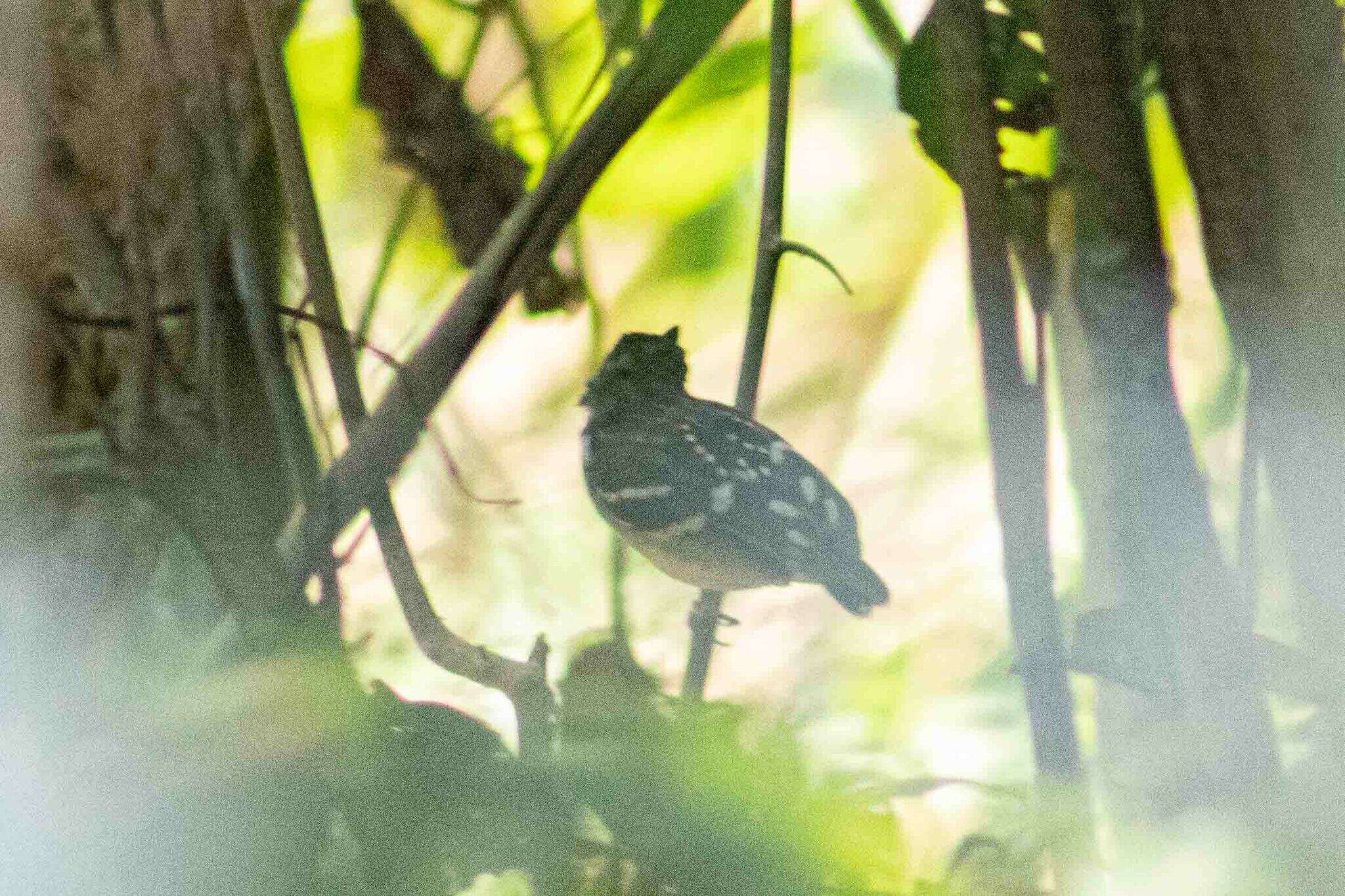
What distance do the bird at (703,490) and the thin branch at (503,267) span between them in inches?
11.8

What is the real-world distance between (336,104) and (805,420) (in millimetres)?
619

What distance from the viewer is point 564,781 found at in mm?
650

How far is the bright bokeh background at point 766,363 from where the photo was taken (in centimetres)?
120

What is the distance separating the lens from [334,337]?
0.93m

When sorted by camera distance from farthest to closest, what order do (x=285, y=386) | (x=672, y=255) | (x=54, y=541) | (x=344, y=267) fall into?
1. (x=672, y=255)
2. (x=344, y=267)
3. (x=285, y=386)
4. (x=54, y=541)

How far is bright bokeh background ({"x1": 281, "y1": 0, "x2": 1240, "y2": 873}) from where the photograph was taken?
3.94 ft

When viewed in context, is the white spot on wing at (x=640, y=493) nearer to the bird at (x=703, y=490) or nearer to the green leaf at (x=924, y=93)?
the bird at (x=703, y=490)

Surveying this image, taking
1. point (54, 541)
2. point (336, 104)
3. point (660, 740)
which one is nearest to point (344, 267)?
point (336, 104)

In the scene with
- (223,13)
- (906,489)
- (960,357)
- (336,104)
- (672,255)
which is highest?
(223,13)

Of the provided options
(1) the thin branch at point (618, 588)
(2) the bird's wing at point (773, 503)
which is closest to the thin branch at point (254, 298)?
(1) the thin branch at point (618, 588)

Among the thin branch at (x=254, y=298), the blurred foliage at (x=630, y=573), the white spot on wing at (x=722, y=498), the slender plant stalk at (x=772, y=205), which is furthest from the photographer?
the white spot on wing at (x=722, y=498)

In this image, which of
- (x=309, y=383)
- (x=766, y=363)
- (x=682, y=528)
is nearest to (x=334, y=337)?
(x=309, y=383)

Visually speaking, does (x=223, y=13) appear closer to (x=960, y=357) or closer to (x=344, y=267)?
(x=344, y=267)

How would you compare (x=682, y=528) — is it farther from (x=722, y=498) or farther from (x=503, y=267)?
(x=503, y=267)
